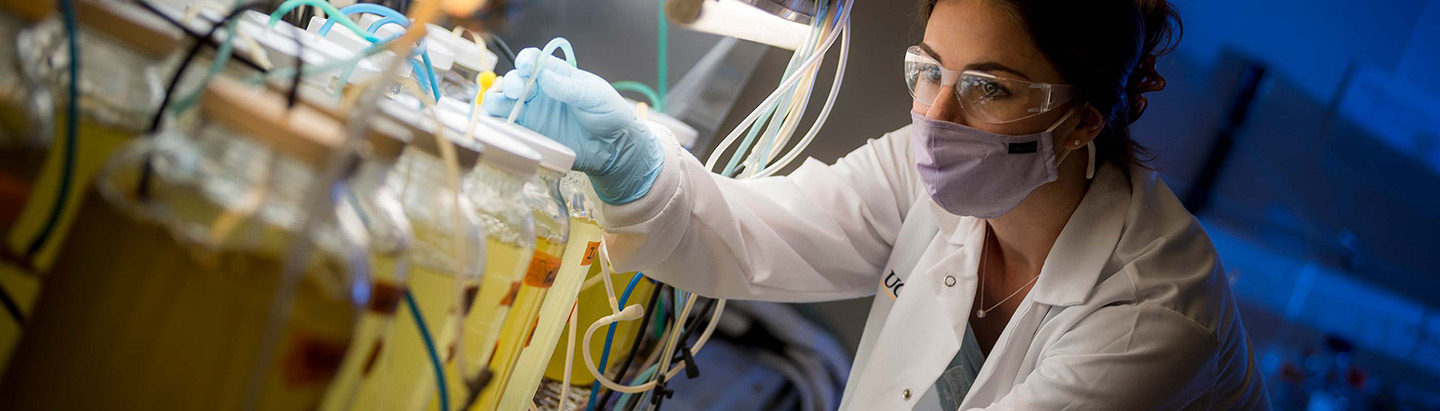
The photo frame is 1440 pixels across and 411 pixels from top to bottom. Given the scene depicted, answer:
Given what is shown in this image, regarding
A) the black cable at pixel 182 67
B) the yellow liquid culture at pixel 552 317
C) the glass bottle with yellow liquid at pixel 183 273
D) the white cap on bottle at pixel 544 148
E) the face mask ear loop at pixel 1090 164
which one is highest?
the face mask ear loop at pixel 1090 164

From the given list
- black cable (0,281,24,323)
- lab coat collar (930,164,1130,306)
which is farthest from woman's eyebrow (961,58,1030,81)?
black cable (0,281,24,323)

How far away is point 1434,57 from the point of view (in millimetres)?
2518

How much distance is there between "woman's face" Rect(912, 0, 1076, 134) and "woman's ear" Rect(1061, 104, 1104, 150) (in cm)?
5

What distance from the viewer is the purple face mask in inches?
50.4

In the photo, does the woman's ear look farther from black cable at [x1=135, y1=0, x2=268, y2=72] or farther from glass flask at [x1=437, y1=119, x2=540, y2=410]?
black cable at [x1=135, y1=0, x2=268, y2=72]

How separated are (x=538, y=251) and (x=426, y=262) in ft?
0.75

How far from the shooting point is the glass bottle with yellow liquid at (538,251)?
0.77m

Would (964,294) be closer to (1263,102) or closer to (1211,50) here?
(1211,50)

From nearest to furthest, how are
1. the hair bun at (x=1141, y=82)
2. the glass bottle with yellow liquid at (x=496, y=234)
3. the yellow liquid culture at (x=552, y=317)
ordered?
the glass bottle with yellow liquid at (x=496, y=234) → the yellow liquid culture at (x=552, y=317) → the hair bun at (x=1141, y=82)

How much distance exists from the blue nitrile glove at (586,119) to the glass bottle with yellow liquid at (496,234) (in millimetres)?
263

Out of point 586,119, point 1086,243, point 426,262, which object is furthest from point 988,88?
point 426,262

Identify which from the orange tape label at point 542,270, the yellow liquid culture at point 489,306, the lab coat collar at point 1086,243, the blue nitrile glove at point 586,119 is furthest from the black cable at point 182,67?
the lab coat collar at point 1086,243

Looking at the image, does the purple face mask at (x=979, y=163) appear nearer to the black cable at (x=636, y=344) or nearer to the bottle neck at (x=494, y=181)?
the black cable at (x=636, y=344)

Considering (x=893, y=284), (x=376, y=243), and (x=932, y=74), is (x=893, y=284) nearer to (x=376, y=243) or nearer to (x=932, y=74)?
(x=932, y=74)
